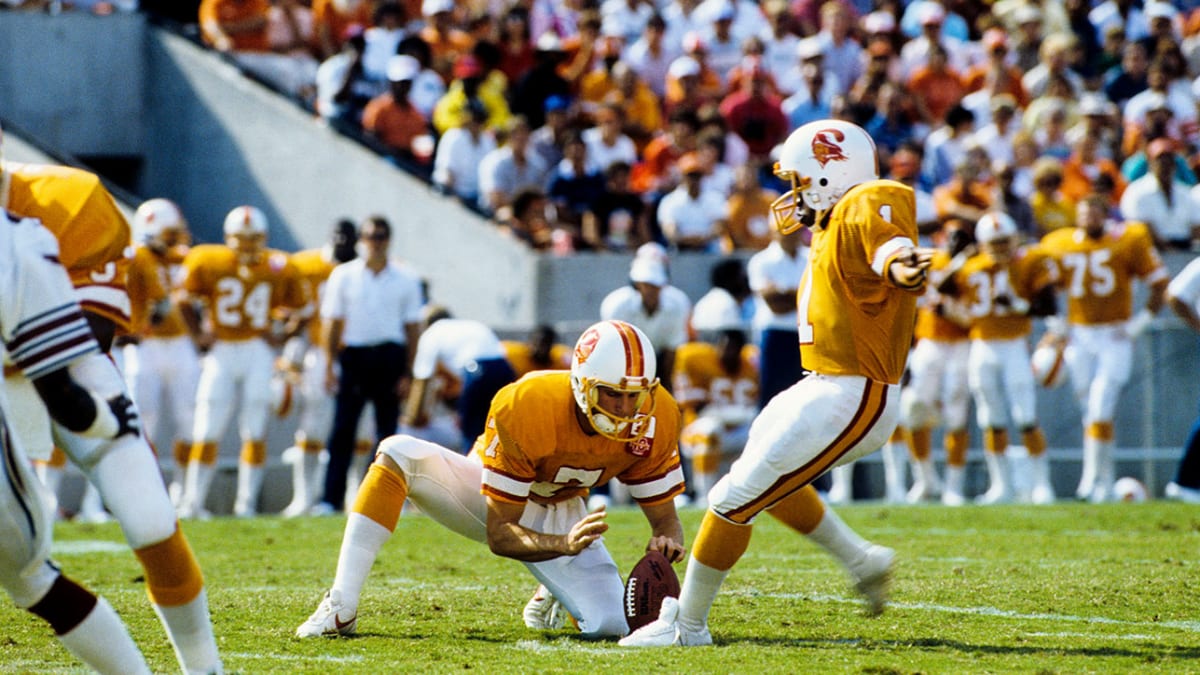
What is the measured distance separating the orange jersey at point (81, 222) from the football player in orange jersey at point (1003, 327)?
21.8 feet

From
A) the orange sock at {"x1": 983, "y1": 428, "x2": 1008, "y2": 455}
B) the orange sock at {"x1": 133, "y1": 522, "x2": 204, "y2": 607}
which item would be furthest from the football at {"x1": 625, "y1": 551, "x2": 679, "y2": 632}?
the orange sock at {"x1": 983, "y1": 428, "x2": 1008, "y2": 455}

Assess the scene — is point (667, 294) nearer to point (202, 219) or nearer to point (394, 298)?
point (394, 298)

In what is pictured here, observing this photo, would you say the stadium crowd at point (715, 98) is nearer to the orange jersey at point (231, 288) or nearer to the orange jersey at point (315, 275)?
the orange jersey at point (315, 275)

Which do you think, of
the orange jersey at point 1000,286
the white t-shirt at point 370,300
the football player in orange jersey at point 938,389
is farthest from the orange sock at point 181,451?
the orange jersey at point 1000,286

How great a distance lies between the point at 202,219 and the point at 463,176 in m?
2.78

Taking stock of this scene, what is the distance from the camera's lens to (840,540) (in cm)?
563

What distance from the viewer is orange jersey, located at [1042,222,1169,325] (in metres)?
11.3

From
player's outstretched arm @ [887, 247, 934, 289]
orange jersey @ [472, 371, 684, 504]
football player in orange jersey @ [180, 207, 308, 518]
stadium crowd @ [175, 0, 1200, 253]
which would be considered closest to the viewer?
player's outstretched arm @ [887, 247, 934, 289]

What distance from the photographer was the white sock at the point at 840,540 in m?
5.61

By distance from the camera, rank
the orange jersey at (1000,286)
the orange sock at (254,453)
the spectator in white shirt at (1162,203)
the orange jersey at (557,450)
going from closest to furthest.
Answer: the orange jersey at (557,450) → the orange sock at (254,453) → the orange jersey at (1000,286) → the spectator in white shirt at (1162,203)

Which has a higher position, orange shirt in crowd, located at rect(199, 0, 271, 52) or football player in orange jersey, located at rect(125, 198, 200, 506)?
orange shirt in crowd, located at rect(199, 0, 271, 52)

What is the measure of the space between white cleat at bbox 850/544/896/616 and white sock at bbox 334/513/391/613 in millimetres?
1485

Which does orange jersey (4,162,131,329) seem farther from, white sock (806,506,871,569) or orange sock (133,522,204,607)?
white sock (806,506,871,569)

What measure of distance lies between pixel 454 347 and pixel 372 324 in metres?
0.62
